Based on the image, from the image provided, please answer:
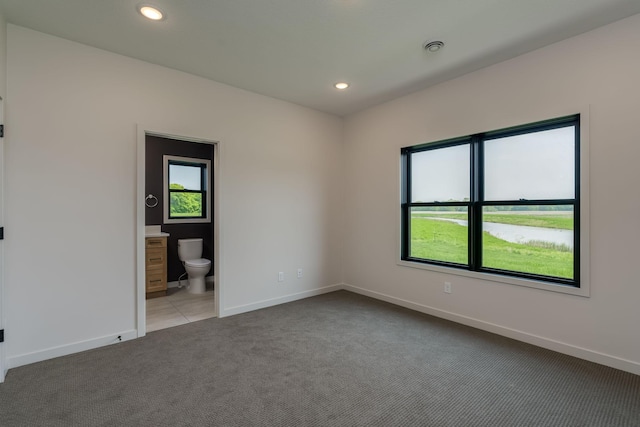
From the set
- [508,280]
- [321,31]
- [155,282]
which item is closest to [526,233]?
[508,280]

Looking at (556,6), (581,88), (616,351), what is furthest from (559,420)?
(556,6)

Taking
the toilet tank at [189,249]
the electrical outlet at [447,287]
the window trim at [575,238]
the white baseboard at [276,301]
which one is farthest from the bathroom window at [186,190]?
the electrical outlet at [447,287]

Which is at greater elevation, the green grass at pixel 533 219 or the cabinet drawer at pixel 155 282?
the green grass at pixel 533 219

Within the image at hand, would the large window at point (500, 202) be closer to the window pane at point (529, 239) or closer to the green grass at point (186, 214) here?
the window pane at point (529, 239)

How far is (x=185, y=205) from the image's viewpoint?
17.4ft

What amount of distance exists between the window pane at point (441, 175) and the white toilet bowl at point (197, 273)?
3.19m

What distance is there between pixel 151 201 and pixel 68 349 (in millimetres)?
2692

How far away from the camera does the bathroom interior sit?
176 inches

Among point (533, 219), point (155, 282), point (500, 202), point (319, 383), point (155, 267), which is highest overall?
point (500, 202)

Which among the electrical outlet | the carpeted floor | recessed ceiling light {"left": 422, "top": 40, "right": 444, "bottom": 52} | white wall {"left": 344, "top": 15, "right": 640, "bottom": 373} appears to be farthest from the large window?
recessed ceiling light {"left": 422, "top": 40, "right": 444, "bottom": 52}

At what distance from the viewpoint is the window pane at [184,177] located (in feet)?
17.0

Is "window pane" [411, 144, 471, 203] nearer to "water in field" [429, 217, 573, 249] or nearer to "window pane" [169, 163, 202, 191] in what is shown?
"water in field" [429, 217, 573, 249]

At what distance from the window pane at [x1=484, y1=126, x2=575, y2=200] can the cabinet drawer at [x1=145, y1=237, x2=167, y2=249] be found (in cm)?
438

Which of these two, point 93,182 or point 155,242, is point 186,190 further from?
point 93,182
